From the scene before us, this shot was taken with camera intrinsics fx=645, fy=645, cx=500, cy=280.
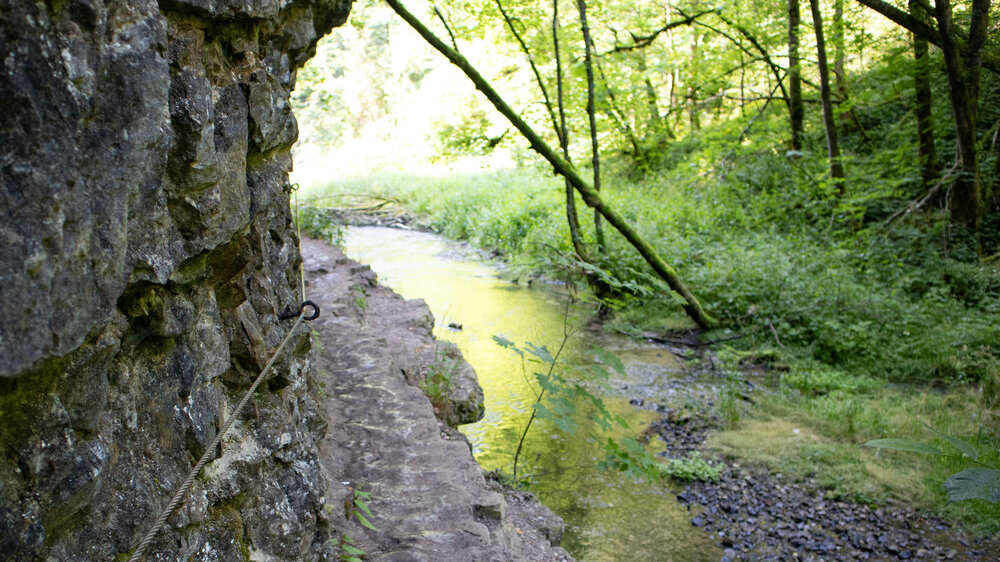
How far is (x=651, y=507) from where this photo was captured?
17.2 ft

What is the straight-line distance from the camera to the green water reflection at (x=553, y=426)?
4844 mm

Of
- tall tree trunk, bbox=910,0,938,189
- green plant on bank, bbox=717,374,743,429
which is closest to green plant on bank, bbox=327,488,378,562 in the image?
green plant on bank, bbox=717,374,743,429

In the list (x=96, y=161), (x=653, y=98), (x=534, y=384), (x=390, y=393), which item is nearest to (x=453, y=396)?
(x=390, y=393)

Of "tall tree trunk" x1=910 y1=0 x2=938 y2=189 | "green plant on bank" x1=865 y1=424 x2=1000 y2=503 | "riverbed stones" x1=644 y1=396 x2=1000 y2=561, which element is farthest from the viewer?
"tall tree trunk" x1=910 y1=0 x2=938 y2=189

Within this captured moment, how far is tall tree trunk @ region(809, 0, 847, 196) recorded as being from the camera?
406 inches

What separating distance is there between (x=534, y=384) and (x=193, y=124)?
5.96m

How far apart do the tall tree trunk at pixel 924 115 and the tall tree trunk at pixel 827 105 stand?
1.15m

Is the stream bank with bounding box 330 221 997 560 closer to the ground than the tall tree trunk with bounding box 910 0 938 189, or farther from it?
closer to the ground

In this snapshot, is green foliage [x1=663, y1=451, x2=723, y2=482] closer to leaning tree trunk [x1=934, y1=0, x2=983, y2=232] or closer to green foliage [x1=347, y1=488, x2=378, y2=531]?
green foliage [x1=347, y1=488, x2=378, y2=531]

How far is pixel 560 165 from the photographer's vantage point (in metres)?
7.69

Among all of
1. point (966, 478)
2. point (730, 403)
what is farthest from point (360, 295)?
point (966, 478)

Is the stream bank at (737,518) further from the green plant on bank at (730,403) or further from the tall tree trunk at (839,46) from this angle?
the tall tree trunk at (839,46)

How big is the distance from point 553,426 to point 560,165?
307 cm

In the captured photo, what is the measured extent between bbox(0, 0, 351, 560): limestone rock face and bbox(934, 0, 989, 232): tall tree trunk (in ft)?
28.0
